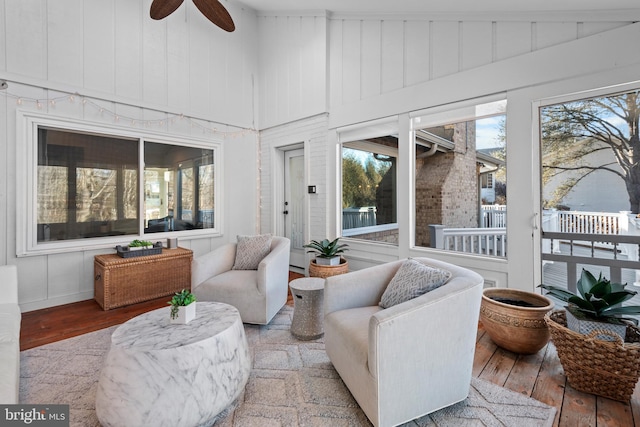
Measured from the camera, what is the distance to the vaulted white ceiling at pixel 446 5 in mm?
2330

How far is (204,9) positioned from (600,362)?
406cm

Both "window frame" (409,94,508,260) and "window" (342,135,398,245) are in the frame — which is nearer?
"window frame" (409,94,508,260)

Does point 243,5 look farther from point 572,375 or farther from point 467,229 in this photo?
point 572,375

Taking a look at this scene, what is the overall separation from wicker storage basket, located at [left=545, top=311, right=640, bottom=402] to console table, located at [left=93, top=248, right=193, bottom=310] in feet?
12.8

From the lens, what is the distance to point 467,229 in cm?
327

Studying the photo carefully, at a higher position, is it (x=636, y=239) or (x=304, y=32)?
(x=304, y=32)

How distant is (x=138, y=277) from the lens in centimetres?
358

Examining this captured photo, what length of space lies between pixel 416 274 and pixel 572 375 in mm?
1154

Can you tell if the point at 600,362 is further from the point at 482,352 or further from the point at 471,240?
the point at 471,240

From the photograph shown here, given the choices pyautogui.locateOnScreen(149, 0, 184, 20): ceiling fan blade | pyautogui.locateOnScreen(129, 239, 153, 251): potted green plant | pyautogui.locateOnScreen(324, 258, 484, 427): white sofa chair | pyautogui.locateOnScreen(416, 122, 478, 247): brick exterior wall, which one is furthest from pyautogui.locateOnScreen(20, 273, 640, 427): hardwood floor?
pyautogui.locateOnScreen(149, 0, 184, 20): ceiling fan blade

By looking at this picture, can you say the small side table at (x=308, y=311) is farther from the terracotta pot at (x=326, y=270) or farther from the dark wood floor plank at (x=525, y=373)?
the dark wood floor plank at (x=525, y=373)

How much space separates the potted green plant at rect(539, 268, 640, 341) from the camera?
1821mm

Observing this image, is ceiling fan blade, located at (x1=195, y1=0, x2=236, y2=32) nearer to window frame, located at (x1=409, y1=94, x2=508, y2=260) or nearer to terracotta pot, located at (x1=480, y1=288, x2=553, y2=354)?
window frame, located at (x1=409, y1=94, x2=508, y2=260)

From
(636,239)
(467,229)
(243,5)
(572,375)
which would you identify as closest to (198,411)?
(572,375)
